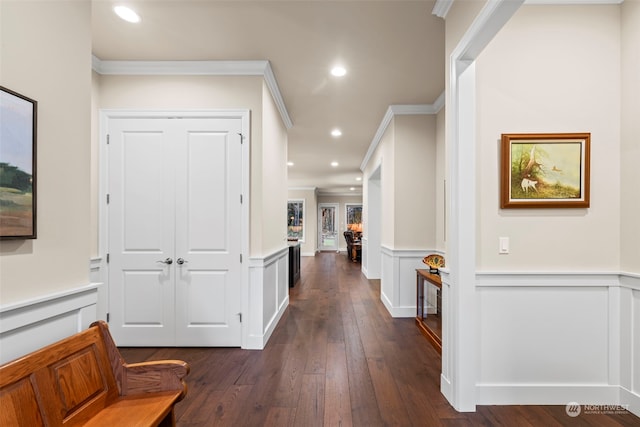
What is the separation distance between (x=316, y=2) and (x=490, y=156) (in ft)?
5.52

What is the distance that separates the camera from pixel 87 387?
1.32m

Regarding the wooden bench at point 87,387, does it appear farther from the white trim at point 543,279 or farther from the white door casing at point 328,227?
the white door casing at point 328,227

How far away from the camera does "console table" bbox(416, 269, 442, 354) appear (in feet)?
10.5

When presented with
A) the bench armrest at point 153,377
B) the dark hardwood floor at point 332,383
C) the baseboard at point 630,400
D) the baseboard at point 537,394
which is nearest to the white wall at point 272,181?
the dark hardwood floor at point 332,383

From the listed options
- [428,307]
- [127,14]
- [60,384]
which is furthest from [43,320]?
[428,307]

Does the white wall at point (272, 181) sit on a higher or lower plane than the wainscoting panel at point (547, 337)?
higher

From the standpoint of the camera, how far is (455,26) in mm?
2023

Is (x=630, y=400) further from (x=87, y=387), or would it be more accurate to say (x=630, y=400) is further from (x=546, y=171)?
(x=87, y=387)

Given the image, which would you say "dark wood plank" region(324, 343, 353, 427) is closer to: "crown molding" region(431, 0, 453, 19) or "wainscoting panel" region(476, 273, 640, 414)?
"wainscoting panel" region(476, 273, 640, 414)

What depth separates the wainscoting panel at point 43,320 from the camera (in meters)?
1.12

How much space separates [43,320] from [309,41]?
2594 millimetres

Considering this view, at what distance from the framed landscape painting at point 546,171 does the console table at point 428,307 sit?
1362mm

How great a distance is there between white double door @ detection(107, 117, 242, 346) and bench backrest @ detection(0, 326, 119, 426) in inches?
60.2

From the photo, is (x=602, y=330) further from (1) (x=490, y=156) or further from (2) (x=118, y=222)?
(2) (x=118, y=222)
